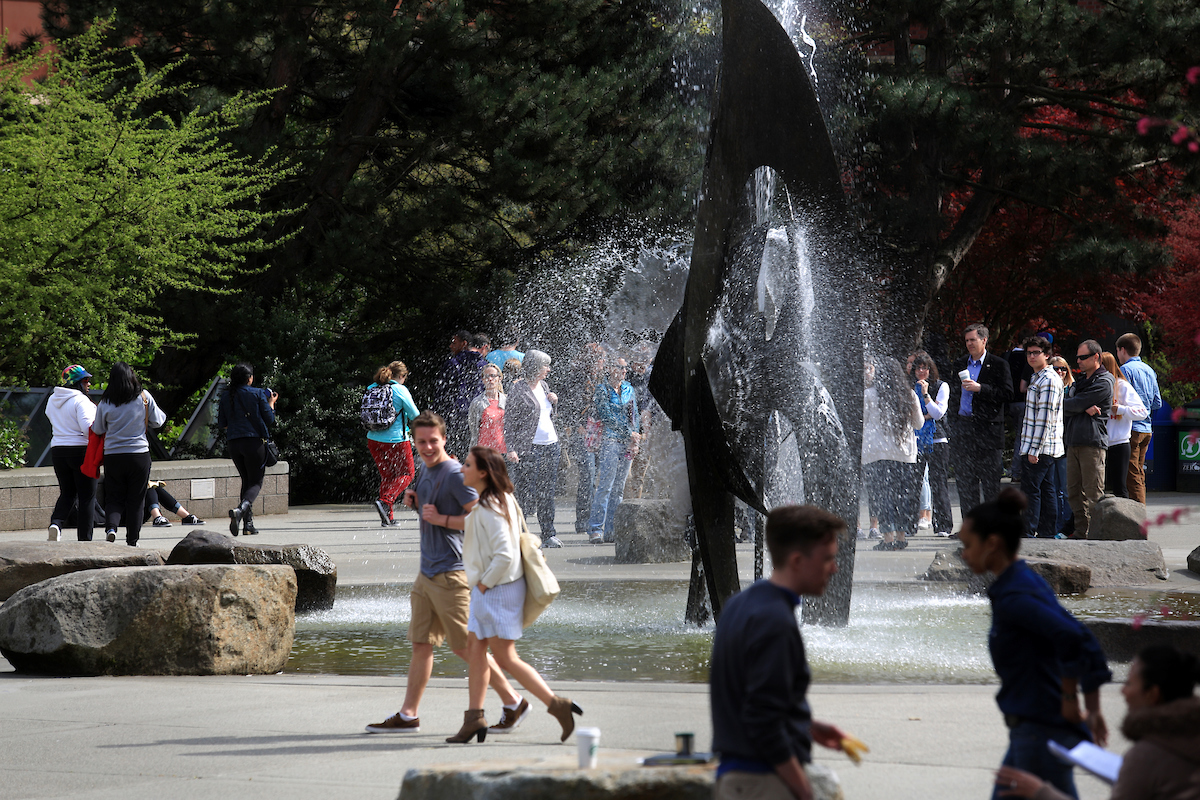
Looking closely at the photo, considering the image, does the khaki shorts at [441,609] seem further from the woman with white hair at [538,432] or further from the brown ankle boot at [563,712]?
the woman with white hair at [538,432]

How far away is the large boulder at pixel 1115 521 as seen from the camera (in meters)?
11.7

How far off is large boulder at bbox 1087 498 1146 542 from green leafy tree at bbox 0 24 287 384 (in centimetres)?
1138

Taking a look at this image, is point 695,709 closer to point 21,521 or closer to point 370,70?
point 21,521

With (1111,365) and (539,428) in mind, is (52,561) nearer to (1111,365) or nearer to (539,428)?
(539,428)

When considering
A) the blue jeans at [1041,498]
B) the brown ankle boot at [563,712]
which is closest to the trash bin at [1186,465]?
the blue jeans at [1041,498]

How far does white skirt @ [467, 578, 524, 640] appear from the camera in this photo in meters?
5.47

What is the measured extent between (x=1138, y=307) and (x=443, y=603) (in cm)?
2192

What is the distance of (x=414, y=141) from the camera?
1950 centimetres

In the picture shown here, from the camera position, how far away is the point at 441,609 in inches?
229

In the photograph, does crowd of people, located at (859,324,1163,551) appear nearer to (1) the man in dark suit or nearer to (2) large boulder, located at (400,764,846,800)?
(1) the man in dark suit

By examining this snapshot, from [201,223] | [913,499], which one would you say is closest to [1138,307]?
[913,499]

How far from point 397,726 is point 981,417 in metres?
9.20

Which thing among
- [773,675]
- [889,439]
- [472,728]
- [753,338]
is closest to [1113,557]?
[889,439]

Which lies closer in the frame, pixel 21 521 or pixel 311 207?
pixel 21 521
